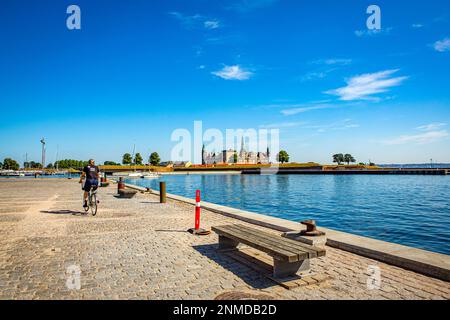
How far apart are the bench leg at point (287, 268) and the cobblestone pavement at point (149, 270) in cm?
26

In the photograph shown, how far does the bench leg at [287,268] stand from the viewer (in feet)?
18.5

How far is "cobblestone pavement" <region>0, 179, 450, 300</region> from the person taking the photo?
5031 millimetres

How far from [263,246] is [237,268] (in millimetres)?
1036

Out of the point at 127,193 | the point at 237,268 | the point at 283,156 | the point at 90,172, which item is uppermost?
the point at 283,156

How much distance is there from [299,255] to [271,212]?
16.0 meters

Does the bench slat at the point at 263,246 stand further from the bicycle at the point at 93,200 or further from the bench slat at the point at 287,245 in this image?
the bicycle at the point at 93,200

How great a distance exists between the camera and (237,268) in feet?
20.9

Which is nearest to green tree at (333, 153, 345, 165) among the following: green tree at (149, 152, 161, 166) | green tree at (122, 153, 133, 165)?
green tree at (149, 152, 161, 166)

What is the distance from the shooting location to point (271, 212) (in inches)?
824

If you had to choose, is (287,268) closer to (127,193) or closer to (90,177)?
(90,177)

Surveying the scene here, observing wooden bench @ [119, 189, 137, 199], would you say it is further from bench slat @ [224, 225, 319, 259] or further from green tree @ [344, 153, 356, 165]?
green tree @ [344, 153, 356, 165]

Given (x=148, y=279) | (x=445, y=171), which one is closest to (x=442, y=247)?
(x=148, y=279)

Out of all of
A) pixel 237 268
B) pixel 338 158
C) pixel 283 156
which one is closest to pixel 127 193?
pixel 237 268
